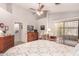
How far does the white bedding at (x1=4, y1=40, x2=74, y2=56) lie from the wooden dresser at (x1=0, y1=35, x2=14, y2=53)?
53mm

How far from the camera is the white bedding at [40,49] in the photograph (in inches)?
50.8

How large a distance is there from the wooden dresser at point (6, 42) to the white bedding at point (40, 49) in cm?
5

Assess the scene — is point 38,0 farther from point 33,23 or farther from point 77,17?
point 77,17

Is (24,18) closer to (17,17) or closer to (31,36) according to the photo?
(17,17)

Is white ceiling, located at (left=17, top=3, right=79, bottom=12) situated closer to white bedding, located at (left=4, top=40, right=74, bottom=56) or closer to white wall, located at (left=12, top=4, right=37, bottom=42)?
white wall, located at (left=12, top=4, right=37, bottom=42)

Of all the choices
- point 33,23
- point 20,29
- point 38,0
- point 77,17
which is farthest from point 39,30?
point 77,17

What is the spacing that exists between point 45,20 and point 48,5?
0.20 m

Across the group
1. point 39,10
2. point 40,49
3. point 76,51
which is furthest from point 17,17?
point 76,51

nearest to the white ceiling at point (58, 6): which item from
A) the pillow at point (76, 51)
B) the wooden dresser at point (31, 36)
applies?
the wooden dresser at point (31, 36)

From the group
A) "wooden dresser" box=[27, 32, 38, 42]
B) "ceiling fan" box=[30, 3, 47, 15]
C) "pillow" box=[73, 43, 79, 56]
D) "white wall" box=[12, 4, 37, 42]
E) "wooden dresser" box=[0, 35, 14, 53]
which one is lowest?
"pillow" box=[73, 43, 79, 56]

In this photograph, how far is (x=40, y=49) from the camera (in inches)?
53.2

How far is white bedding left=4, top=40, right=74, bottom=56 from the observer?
4.23ft

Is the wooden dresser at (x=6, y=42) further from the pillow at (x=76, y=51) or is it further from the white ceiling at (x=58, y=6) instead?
the pillow at (x=76, y=51)

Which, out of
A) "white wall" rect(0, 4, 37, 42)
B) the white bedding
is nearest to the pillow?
Answer: the white bedding
